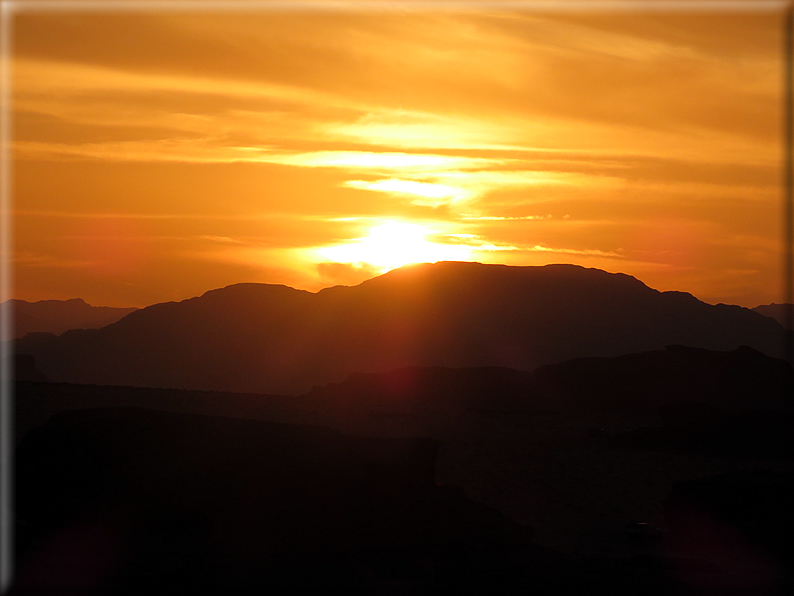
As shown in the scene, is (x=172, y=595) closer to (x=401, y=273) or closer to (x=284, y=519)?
(x=284, y=519)

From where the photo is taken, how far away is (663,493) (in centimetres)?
2483

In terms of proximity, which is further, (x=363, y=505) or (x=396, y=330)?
(x=396, y=330)

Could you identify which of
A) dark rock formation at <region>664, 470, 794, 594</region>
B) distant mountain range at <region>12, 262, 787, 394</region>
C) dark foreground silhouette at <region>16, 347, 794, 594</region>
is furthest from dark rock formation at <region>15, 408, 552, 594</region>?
distant mountain range at <region>12, 262, 787, 394</region>

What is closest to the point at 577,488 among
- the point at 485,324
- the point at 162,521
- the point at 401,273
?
the point at 162,521

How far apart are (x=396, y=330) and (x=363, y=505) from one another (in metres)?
48.1

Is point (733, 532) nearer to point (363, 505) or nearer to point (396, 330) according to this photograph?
point (363, 505)

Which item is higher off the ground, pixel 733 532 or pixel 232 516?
pixel 232 516

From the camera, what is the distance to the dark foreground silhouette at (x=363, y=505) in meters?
14.2

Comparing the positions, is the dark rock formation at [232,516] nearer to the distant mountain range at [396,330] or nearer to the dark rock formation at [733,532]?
the dark rock formation at [733,532]

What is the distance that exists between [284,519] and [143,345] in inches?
2706

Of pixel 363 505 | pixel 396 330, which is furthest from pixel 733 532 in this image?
pixel 396 330

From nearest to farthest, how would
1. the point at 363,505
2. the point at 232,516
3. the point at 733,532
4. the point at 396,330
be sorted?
1. the point at 232,516
2. the point at 363,505
3. the point at 733,532
4. the point at 396,330

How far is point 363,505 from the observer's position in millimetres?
16625

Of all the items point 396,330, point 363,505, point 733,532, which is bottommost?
point 733,532
